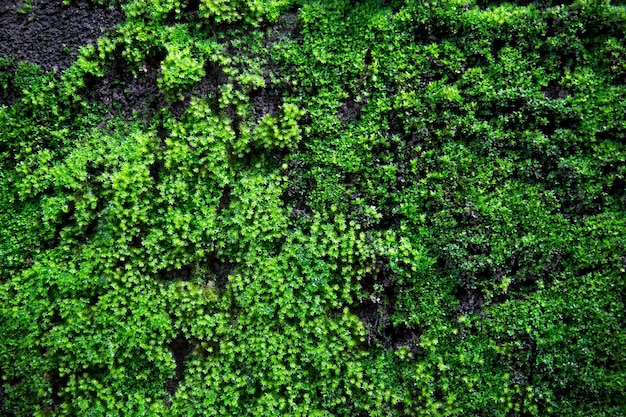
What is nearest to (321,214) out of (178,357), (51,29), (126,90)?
(178,357)

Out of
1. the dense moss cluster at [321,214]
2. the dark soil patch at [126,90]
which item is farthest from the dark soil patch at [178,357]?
the dark soil patch at [126,90]

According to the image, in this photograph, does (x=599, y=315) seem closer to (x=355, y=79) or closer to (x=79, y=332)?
(x=355, y=79)

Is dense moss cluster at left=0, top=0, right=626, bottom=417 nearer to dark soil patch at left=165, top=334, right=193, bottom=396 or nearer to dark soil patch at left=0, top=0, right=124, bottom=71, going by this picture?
dark soil patch at left=165, top=334, right=193, bottom=396

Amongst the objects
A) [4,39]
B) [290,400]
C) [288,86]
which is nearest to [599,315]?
[290,400]

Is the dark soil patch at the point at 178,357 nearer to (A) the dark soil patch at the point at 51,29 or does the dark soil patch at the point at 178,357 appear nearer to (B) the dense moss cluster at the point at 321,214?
(B) the dense moss cluster at the point at 321,214

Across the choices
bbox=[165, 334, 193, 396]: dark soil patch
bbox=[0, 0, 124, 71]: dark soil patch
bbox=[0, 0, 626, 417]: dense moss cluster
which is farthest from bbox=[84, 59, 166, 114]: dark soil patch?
bbox=[165, 334, 193, 396]: dark soil patch
